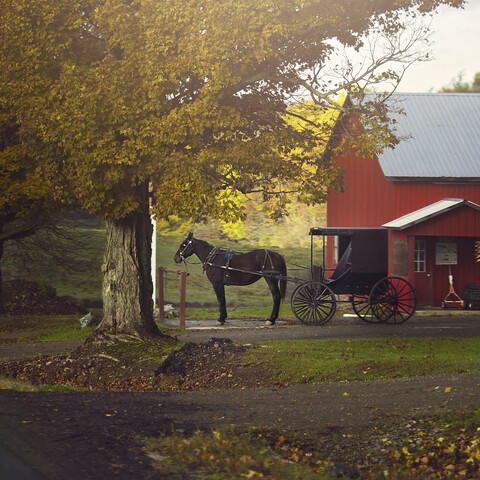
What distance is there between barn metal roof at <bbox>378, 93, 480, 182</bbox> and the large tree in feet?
36.5

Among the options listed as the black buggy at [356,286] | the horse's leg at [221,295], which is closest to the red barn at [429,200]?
the black buggy at [356,286]

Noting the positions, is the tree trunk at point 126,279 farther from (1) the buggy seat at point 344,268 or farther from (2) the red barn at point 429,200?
(2) the red barn at point 429,200

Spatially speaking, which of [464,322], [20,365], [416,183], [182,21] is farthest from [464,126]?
[20,365]

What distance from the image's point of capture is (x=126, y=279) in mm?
16844

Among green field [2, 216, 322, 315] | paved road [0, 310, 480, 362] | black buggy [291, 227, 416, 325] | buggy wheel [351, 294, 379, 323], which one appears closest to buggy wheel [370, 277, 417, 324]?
black buggy [291, 227, 416, 325]

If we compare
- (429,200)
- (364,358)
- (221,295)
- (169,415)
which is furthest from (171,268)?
(169,415)

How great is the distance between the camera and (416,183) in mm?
27234

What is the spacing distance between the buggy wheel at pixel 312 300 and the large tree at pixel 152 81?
502cm

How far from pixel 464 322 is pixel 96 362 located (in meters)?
11.0

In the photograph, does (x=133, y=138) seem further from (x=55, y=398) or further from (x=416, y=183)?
(x=416, y=183)

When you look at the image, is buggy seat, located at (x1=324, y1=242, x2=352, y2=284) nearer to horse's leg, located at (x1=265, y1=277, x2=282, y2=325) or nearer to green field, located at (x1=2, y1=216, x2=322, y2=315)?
horse's leg, located at (x1=265, y1=277, x2=282, y2=325)

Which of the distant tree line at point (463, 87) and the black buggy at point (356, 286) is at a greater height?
the distant tree line at point (463, 87)

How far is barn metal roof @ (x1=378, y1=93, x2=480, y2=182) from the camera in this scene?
88.7ft

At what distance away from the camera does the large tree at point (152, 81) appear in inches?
572
